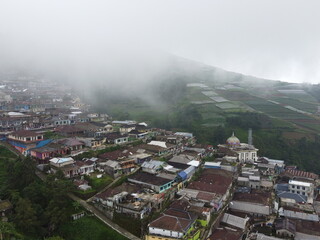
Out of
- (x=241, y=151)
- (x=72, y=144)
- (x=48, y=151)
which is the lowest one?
(x=241, y=151)

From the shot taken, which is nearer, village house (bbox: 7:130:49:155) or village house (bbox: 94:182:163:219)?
village house (bbox: 94:182:163:219)

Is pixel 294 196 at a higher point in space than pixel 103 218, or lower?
lower

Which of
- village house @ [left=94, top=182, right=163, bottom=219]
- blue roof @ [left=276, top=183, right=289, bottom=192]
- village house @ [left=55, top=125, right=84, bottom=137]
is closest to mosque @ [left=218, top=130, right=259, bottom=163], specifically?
blue roof @ [left=276, top=183, right=289, bottom=192]

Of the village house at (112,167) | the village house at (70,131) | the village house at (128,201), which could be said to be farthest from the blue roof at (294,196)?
the village house at (70,131)

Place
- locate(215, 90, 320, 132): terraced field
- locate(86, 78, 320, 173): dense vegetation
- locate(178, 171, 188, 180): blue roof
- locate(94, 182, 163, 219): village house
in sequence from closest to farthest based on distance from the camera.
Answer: locate(94, 182, 163, 219): village house < locate(178, 171, 188, 180): blue roof < locate(86, 78, 320, 173): dense vegetation < locate(215, 90, 320, 132): terraced field

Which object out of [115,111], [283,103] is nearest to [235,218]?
[115,111]

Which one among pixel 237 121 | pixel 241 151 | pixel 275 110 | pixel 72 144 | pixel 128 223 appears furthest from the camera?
pixel 275 110

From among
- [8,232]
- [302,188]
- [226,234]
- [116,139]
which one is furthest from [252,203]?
[8,232]

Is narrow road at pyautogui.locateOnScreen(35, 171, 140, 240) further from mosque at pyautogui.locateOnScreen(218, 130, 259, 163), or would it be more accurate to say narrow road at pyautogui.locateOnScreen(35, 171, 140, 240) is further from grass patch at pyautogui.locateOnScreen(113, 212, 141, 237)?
mosque at pyautogui.locateOnScreen(218, 130, 259, 163)

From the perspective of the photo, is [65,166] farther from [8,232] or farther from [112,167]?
[8,232]
